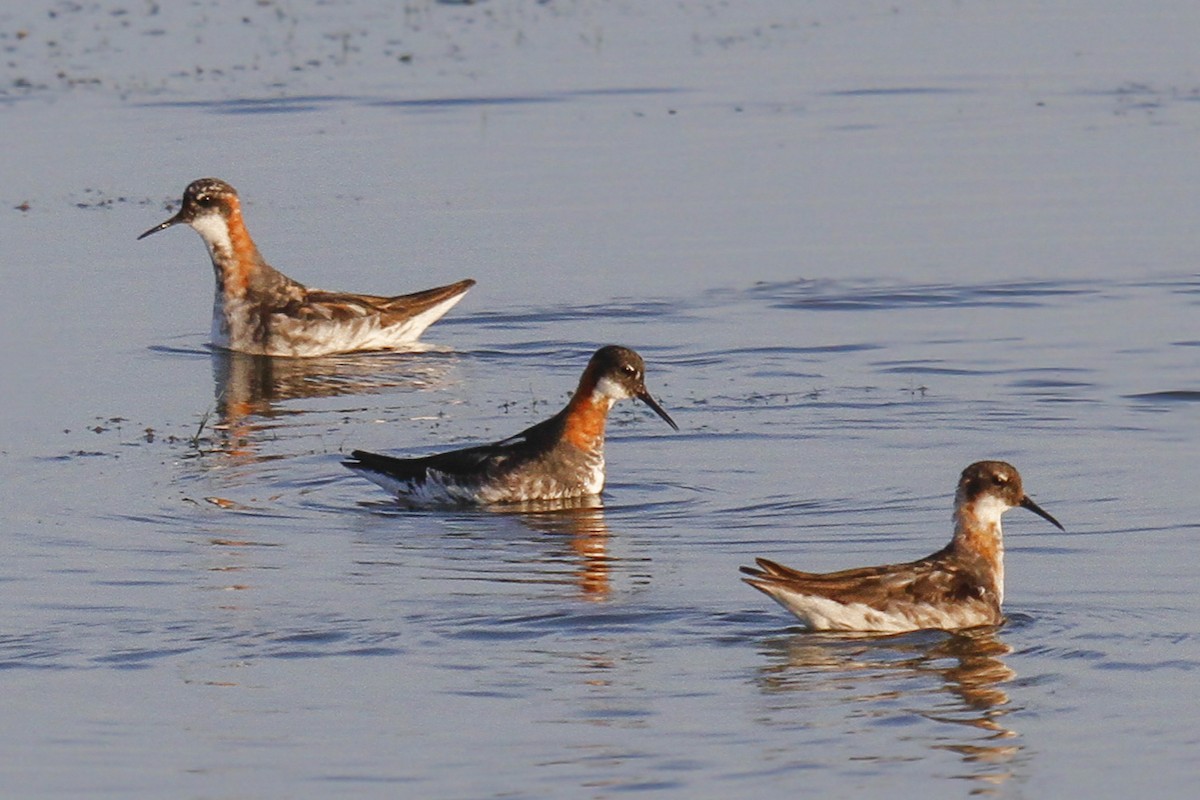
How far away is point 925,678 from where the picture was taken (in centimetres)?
1191

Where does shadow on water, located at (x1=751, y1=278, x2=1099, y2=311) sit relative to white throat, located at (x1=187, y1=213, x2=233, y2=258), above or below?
below

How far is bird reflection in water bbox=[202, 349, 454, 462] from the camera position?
63.0 ft

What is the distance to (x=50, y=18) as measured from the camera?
115 ft

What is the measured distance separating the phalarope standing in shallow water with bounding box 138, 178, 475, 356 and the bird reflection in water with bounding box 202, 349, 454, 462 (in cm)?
15

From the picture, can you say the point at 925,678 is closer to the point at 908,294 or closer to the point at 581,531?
the point at 581,531

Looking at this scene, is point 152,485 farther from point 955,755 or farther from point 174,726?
point 955,755

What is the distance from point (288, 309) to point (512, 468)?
6.39 metres

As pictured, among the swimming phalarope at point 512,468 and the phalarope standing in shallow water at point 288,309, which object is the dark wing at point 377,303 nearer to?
the phalarope standing in shallow water at point 288,309

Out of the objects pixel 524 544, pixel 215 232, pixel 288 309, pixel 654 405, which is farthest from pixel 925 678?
pixel 215 232

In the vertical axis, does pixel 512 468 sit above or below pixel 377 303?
below

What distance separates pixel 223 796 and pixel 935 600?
4.13m

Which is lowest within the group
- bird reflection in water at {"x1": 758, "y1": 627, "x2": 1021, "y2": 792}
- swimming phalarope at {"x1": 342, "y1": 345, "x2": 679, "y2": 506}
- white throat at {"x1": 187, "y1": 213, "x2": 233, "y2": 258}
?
bird reflection in water at {"x1": 758, "y1": 627, "x2": 1021, "y2": 792}

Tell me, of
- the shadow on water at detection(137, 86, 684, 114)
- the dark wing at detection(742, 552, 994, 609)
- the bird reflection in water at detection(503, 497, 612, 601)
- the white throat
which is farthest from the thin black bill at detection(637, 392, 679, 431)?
the shadow on water at detection(137, 86, 684, 114)

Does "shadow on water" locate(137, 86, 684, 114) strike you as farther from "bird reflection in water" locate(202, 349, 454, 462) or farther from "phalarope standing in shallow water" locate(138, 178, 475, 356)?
"bird reflection in water" locate(202, 349, 454, 462)
